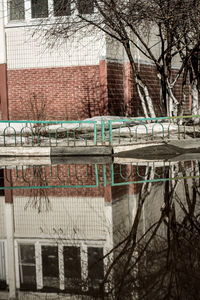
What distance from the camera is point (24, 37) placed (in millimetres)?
26719

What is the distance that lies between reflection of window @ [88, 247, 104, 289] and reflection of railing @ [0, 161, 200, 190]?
517 cm

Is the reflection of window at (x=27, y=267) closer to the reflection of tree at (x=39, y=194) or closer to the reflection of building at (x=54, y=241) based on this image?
the reflection of building at (x=54, y=241)

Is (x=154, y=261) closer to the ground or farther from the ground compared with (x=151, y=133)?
closer to the ground

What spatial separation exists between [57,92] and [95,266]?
21349 mm

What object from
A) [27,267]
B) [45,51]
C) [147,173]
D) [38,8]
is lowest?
[147,173]

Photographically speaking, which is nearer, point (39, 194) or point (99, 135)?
point (39, 194)

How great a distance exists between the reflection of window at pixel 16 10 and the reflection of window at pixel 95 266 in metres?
22.3

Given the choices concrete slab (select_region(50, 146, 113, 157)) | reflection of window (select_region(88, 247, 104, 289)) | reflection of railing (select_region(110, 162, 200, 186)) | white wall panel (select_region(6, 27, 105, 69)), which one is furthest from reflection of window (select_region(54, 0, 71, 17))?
reflection of window (select_region(88, 247, 104, 289))

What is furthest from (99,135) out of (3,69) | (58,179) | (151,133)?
(3,69)

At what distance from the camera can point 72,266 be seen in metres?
5.30

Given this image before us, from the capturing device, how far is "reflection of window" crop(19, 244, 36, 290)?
16.1ft

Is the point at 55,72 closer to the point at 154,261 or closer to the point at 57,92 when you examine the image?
the point at 57,92

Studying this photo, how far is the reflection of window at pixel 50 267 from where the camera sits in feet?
15.9

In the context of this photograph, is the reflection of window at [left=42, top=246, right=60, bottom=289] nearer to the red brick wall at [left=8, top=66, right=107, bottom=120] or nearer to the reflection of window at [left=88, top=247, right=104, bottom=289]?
the reflection of window at [left=88, top=247, right=104, bottom=289]
